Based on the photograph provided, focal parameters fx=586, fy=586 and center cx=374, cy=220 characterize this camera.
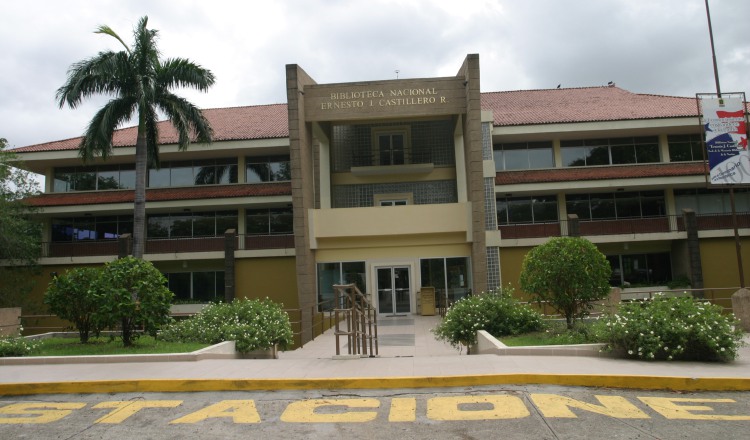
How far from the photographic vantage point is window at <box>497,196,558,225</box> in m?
31.6

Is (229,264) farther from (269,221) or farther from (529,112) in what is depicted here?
(529,112)

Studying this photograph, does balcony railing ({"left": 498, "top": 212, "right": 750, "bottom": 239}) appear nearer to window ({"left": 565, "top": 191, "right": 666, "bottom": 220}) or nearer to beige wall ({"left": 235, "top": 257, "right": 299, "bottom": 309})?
window ({"left": 565, "top": 191, "right": 666, "bottom": 220})

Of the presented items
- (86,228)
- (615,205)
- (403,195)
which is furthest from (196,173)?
Result: (615,205)

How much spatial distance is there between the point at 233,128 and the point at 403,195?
11.5 metres

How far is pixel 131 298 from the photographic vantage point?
12.8 m

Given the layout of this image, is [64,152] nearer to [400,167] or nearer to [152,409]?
[400,167]

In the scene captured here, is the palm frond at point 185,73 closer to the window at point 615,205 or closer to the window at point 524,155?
the window at point 524,155

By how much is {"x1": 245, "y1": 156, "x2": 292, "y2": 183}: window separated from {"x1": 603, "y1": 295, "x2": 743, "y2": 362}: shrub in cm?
2434

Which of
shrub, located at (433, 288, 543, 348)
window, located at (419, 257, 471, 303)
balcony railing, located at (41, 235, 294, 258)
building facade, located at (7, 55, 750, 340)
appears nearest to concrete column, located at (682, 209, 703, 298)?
building facade, located at (7, 55, 750, 340)

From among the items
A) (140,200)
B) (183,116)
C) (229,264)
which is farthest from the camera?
(229,264)

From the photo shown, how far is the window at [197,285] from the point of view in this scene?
32.3m

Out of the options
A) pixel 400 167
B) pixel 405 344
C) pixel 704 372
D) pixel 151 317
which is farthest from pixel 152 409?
pixel 400 167

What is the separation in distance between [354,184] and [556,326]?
16.8m

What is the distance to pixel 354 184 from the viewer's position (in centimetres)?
2894
